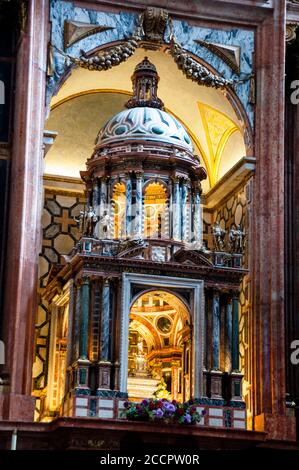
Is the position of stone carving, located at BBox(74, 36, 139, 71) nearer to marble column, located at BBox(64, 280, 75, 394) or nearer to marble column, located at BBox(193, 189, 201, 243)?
marble column, located at BBox(193, 189, 201, 243)

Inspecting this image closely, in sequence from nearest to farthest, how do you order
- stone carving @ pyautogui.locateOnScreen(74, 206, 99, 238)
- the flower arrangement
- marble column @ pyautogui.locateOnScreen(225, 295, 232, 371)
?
the flower arrangement → marble column @ pyautogui.locateOnScreen(225, 295, 232, 371) → stone carving @ pyautogui.locateOnScreen(74, 206, 99, 238)

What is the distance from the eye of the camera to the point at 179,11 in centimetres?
2772

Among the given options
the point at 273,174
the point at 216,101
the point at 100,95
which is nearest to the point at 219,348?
the point at 273,174

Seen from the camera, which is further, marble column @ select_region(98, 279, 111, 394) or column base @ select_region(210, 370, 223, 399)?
column base @ select_region(210, 370, 223, 399)

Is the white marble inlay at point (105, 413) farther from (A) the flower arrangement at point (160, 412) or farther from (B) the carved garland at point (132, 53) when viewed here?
(B) the carved garland at point (132, 53)

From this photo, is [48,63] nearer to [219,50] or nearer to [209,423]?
[219,50]

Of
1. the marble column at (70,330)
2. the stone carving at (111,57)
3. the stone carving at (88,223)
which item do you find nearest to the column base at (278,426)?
the marble column at (70,330)

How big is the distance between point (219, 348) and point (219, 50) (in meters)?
6.44

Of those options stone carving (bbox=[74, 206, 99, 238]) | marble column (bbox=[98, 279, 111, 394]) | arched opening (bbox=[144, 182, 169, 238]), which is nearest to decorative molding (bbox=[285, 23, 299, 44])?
arched opening (bbox=[144, 182, 169, 238])

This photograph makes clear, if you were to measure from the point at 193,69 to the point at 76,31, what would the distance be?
259cm

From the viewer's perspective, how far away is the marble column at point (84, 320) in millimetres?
25000

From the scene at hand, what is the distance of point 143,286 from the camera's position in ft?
84.4

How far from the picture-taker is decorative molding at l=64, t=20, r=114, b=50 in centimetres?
2683

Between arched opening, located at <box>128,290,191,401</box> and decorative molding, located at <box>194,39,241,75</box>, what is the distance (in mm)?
5287
